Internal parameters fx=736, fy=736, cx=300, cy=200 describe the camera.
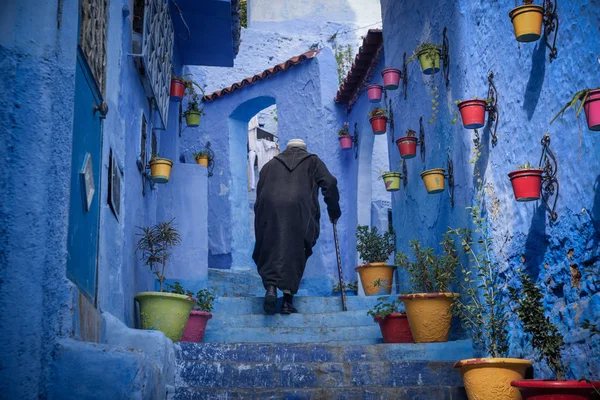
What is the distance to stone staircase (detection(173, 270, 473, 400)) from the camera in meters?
4.73

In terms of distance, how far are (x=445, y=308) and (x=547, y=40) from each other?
2.23 meters

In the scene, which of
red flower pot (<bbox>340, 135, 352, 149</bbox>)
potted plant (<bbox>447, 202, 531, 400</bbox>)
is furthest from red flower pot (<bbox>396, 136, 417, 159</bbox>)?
red flower pot (<bbox>340, 135, 352, 149</bbox>)

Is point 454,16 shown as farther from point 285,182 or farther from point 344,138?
point 344,138

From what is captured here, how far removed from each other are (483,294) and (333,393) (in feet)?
4.76

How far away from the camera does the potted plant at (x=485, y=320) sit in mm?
4473

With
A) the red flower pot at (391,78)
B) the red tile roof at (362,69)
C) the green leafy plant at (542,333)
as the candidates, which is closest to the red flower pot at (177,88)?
the red flower pot at (391,78)

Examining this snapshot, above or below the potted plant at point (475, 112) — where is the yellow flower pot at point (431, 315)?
below

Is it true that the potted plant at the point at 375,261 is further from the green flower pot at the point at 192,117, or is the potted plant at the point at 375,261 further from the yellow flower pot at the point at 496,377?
the yellow flower pot at the point at 496,377

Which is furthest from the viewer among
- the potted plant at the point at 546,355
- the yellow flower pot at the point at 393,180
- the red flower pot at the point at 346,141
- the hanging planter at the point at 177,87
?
the red flower pot at the point at 346,141

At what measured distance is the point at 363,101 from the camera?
11.5 m

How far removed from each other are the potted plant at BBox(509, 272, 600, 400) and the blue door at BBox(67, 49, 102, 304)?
2.44m

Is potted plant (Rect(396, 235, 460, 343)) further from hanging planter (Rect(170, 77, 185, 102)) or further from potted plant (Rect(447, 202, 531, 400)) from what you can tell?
hanging planter (Rect(170, 77, 185, 102))

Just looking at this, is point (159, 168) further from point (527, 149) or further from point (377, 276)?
point (527, 149)

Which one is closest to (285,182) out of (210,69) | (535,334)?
(535,334)
